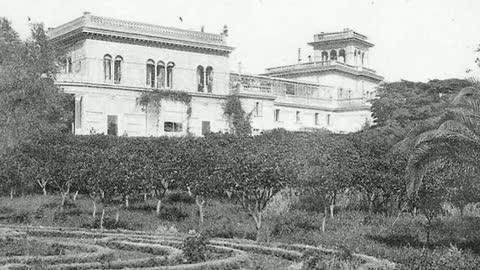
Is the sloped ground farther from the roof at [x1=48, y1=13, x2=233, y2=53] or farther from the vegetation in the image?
the roof at [x1=48, y1=13, x2=233, y2=53]

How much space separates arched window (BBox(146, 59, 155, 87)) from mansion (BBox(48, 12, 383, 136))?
0.24ft

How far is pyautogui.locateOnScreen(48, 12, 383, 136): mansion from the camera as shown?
161 ft

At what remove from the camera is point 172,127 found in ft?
172

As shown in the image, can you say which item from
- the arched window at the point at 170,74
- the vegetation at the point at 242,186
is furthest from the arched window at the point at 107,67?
the arched window at the point at 170,74

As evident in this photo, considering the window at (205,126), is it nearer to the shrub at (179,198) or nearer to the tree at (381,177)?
the shrub at (179,198)

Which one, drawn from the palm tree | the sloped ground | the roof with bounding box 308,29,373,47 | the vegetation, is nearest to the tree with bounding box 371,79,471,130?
the vegetation

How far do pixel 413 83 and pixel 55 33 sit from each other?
30.2 metres

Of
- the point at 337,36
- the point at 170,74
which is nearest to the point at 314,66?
the point at 337,36

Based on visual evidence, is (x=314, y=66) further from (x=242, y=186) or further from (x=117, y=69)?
(x=242, y=186)

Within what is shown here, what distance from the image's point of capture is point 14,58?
42.3 m

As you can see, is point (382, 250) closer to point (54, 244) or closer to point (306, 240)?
point (306, 240)

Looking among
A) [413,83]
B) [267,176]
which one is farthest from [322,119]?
[267,176]

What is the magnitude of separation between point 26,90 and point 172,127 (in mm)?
14264

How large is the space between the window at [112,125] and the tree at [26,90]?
412cm
